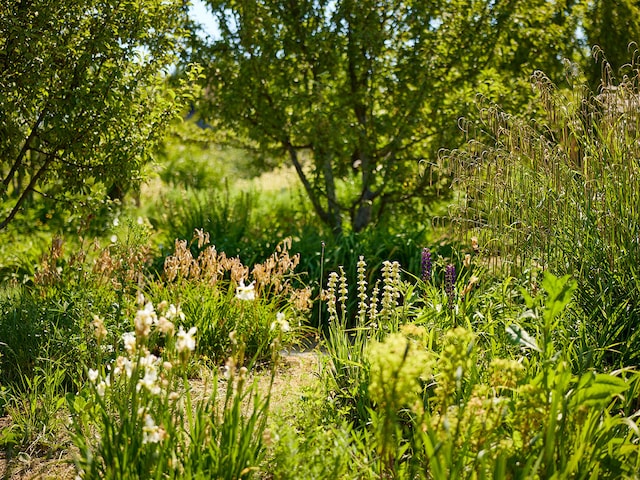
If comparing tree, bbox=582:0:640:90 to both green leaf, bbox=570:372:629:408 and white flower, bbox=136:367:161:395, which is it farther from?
white flower, bbox=136:367:161:395

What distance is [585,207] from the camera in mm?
3342

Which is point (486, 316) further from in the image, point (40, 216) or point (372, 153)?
point (40, 216)

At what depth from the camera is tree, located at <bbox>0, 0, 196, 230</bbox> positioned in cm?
414

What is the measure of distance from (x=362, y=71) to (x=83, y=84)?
138 inches

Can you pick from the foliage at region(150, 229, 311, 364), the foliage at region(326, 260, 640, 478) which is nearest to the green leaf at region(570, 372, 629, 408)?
the foliage at region(326, 260, 640, 478)

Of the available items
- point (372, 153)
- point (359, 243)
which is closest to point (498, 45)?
point (372, 153)

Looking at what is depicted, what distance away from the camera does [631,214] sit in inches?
127

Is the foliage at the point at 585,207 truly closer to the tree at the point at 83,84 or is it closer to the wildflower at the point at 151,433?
the wildflower at the point at 151,433

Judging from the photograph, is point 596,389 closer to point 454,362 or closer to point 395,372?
point 454,362

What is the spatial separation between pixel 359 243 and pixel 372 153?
1.49 metres

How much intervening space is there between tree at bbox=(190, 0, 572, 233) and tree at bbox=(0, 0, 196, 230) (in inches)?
82.8

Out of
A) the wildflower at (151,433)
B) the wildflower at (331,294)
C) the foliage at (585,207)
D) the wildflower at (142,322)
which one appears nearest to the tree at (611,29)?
the foliage at (585,207)

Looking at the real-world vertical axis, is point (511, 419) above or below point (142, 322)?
below

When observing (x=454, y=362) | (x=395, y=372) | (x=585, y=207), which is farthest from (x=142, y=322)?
(x=585, y=207)
